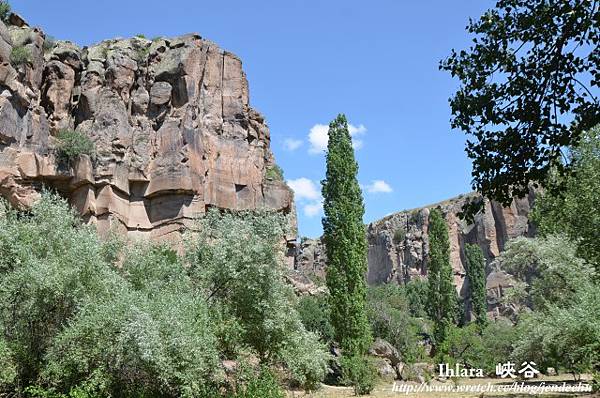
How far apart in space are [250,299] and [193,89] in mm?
32725

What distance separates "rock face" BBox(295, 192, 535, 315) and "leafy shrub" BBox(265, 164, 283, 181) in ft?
122

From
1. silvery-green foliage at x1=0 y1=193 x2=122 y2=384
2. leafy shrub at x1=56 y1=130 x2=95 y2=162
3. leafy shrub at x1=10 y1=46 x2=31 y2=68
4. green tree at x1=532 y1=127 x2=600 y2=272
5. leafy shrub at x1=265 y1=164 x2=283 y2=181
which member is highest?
leafy shrub at x1=10 y1=46 x2=31 y2=68

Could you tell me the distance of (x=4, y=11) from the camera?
40.8 meters

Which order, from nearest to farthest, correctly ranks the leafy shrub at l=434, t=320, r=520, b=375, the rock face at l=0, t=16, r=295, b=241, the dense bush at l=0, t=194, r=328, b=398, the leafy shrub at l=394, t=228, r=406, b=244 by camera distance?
1. the dense bush at l=0, t=194, r=328, b=398
2. the rock face at l=0, t=16, r=295, b=241
3. the leafy shrub at l=434, t=320, r=520, b=375
4. the leafy shrub at l=394, t=228, r=406, b=244

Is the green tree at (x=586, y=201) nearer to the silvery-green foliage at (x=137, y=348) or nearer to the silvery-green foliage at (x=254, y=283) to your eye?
the silvery-green foliage at (x=254, y=283)

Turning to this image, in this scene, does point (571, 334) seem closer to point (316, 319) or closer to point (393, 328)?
point (393, 328)

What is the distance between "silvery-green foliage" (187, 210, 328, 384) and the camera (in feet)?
56.0

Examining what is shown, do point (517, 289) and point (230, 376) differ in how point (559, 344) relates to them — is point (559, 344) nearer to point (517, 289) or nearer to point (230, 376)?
point (517, 289)

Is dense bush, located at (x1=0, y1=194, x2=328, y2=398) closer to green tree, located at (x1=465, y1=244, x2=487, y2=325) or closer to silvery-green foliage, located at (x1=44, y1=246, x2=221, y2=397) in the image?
silvery-green foliage, located at (x1=44, y1=246, x2=221, y2=397)

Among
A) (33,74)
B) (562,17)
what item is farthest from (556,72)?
(33,74)

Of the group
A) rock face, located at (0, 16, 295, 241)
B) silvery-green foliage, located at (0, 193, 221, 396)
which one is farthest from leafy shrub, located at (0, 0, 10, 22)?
silvery-green foliage, located at (0, 193, 221, 396)

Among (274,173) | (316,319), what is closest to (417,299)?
(316,319)

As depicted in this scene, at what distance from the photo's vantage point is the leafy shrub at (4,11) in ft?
133

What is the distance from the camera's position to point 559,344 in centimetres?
2164
